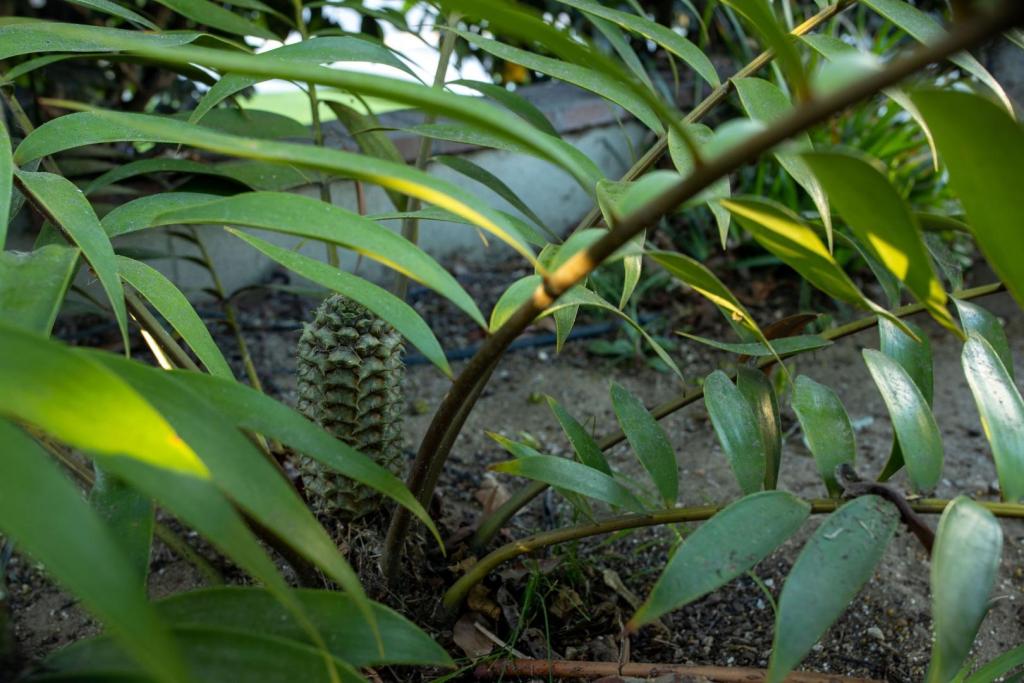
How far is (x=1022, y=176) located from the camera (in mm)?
441

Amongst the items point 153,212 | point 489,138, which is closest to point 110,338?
point 153,212

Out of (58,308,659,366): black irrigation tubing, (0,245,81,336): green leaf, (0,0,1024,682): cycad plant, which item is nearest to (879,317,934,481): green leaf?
(0,0,1024,682): cycad plant

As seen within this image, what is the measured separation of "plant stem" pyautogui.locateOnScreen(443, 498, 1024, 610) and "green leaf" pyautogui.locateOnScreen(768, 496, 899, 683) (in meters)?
0.04

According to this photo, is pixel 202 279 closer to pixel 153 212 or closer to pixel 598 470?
pixel 153 212

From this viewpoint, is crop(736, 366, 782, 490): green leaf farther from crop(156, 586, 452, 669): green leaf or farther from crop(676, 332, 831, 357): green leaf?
crop(156, 586, 452, 669): green leaf

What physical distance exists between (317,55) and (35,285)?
1.10 ft

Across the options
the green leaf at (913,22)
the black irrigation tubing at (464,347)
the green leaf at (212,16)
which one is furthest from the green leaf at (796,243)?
the black irrigation tubing at (464,347)

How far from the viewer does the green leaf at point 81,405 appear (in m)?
0.37

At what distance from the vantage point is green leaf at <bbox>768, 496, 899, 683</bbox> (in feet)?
1.48

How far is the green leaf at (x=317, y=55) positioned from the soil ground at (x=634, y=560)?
0.43 metres

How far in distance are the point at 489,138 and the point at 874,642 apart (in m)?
0.64

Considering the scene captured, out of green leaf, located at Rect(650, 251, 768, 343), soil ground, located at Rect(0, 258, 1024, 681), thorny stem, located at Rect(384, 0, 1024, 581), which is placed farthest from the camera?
soil ground, located at Rect(0, 258, 1024, 681)

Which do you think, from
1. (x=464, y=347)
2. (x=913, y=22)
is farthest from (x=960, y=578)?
(x=464, y=347)

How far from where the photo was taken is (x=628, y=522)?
69cm
